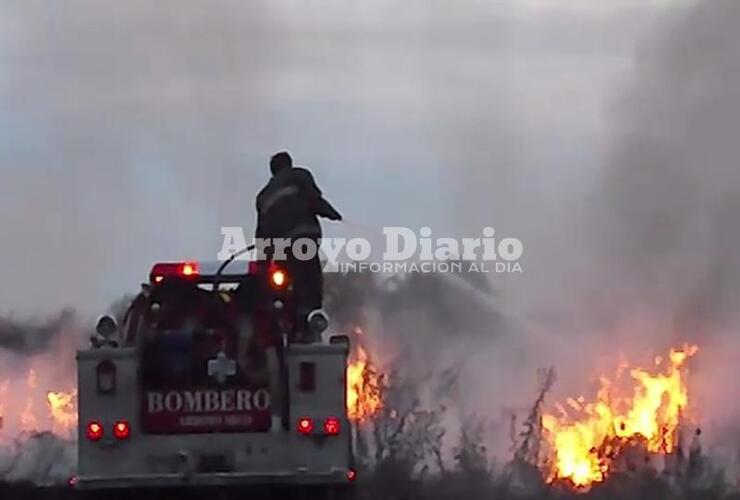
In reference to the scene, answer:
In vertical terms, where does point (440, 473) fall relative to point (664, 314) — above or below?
below

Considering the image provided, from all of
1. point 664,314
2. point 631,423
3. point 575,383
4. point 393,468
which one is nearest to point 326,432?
point 393,468

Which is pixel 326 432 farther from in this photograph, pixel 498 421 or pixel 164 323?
pixel 498 421

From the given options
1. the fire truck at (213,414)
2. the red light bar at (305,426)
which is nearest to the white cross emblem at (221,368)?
the fire truck at (213,414)

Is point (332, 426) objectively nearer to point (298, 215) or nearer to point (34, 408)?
point (298, 215)

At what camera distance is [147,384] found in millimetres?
14469

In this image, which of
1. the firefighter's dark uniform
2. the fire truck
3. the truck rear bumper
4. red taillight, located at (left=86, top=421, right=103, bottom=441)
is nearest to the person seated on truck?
the firefighter's dark uniform

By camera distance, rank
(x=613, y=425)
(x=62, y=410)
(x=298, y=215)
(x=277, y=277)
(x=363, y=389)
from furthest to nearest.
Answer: (x=62, y=410), (x=613, y=425), (x=363, y=389), (x=298, y=215), (x=277, y=277)

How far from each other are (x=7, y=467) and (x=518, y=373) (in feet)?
18.3

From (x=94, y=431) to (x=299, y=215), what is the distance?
2609mm

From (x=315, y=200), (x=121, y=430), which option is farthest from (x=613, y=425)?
(x=121, y=430)

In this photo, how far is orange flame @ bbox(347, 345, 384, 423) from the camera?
17.2 m

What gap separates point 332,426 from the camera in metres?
14.4

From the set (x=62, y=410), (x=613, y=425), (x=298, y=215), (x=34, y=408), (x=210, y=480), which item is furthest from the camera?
(x=34, y=408)

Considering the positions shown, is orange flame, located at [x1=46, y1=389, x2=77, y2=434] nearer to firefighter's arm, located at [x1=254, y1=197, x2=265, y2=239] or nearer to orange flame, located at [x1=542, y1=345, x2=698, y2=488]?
firefighter's arm, located at [x1=254, y1=197, x2=265, y2=239]
